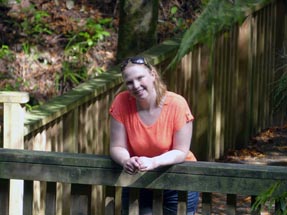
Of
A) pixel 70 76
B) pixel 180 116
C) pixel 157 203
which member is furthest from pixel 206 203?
pixel 70 76

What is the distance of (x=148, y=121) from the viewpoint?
14.4 ft

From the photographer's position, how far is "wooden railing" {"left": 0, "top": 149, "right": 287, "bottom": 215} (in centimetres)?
405

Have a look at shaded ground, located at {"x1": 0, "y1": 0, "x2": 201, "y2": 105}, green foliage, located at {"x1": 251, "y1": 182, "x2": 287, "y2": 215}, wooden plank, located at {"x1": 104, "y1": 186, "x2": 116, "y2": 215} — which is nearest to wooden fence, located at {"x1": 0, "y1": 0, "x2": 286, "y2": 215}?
wooden plank, located at {"x1": 104, "y1": 186, "x2": 116, "y2": 215}

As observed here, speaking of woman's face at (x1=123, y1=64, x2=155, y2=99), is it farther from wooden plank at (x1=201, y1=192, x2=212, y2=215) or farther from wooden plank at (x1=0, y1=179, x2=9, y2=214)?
wooden plank at (x1=0, y1=179, x2=9, y2=214)

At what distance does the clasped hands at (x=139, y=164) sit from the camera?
160 inches

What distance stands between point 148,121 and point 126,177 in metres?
0.37

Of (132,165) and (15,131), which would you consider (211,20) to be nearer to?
(132,165)

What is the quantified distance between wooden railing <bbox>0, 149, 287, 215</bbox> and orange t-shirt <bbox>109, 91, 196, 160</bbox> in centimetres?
26

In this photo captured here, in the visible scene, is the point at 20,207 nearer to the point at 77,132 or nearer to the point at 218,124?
the point at 77,132

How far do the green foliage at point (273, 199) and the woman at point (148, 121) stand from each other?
0.62m

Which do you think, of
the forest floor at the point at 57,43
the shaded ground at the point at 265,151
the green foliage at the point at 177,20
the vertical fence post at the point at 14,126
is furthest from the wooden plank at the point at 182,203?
the green foliage at the point at 177,20

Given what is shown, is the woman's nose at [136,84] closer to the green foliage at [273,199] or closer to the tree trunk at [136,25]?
the green foliage at [273,199]

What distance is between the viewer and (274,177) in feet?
13.1

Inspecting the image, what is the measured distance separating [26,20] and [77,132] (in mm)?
5131
